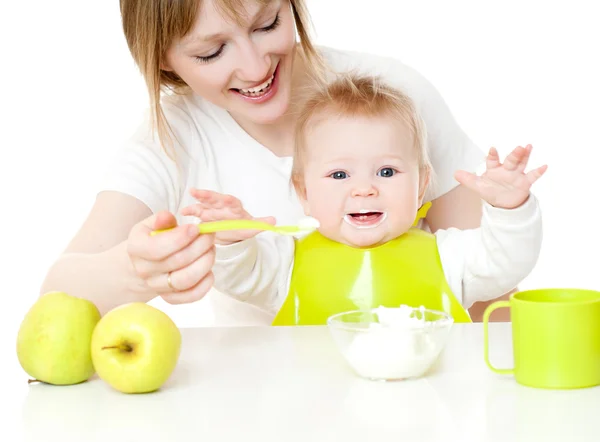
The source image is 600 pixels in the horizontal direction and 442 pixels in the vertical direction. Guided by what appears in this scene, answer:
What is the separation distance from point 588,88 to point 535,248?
6.71 ft

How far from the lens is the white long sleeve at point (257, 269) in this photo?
185 cm

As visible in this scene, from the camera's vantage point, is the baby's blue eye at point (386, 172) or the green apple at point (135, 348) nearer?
the green apple at point (135, 348)

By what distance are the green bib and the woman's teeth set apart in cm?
36

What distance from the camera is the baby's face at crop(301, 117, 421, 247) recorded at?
192cm

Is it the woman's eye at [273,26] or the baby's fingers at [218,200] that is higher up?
the woman's eye at [273,26]

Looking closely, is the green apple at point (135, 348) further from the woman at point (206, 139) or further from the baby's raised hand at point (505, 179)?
the baby's raised hand at point (505, 179)

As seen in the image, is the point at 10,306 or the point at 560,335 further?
the point at 10,306

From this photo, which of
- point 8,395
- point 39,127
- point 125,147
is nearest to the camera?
point 8,395

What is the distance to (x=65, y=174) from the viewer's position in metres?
3.62

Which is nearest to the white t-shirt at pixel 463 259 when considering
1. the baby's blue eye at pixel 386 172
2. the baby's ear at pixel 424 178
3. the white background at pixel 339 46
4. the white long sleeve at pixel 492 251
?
the white long sleeve at pixel 492 251

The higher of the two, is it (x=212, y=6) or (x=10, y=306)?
(x=212, y=6)

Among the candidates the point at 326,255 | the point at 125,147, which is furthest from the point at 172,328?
the point at 125,147

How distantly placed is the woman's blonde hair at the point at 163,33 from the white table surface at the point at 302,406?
2.46 ft

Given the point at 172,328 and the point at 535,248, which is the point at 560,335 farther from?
the point at 535,248
